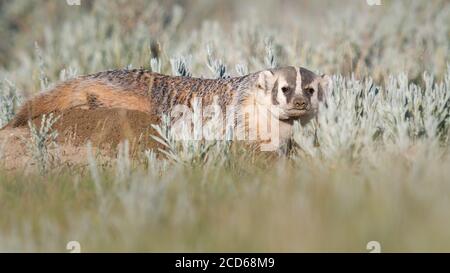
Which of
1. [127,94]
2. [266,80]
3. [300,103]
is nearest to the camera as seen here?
[300,103]

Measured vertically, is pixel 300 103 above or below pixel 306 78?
below

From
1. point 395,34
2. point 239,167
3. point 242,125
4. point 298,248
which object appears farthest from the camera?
point 395,34

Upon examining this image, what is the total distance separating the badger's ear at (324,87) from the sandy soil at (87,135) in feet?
3.80

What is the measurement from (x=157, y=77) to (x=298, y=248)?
315cm

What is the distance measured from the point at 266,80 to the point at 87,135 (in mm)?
1268

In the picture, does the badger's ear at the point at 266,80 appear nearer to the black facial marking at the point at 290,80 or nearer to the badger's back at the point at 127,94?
the black facial marking at the point at 290,80

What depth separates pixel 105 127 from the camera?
5.55 metres

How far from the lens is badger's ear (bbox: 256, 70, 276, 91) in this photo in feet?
18.4

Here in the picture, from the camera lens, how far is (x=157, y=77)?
6156 mm

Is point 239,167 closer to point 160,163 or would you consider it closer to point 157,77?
point 160,163

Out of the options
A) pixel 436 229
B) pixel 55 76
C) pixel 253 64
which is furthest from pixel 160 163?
pixel 55 76

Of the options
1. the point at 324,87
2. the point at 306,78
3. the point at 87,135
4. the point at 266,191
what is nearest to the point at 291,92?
the point at 306,78

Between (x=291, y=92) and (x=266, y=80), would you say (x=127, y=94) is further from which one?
(x=291, y=92)

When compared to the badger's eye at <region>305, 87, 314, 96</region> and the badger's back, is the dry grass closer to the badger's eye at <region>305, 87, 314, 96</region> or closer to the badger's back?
the badger's eye at <region>305, 87, 314, 96</region>
